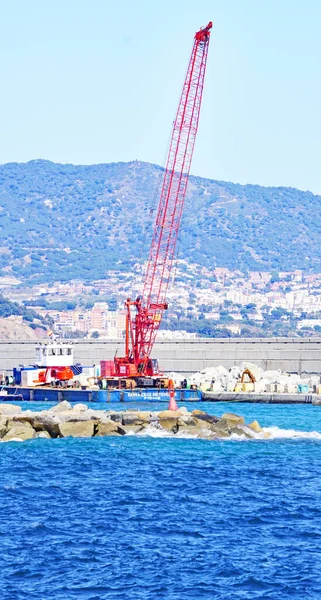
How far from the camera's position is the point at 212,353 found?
11388cm

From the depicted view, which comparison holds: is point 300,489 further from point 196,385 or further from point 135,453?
point 196,385

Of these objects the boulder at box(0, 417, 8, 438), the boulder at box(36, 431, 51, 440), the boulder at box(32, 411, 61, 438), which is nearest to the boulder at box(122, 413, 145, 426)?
the boulder at box(32, 411, 61, 438)

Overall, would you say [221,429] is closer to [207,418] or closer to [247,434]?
[247,434]

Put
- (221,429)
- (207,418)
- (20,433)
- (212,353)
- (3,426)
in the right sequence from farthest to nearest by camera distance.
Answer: (212,353), (207,418), (3,426), (221,429), (20,433)

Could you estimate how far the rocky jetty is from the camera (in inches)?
2202

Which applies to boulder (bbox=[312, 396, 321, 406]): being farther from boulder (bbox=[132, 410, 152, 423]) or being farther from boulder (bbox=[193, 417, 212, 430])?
boulder (bbox=[193, 417, 212, 430])

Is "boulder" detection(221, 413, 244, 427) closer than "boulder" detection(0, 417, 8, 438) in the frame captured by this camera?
No

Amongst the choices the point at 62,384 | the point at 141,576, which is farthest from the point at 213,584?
the point at 62,384

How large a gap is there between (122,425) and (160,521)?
79.0 feet

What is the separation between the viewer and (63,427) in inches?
2218

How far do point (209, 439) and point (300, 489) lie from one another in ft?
48.6

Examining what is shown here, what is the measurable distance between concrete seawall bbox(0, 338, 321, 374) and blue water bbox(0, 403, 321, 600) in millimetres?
53289

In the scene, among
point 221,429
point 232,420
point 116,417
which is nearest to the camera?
point 221,429

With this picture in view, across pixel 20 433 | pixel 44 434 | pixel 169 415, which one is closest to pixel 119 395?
pixel 169 415
